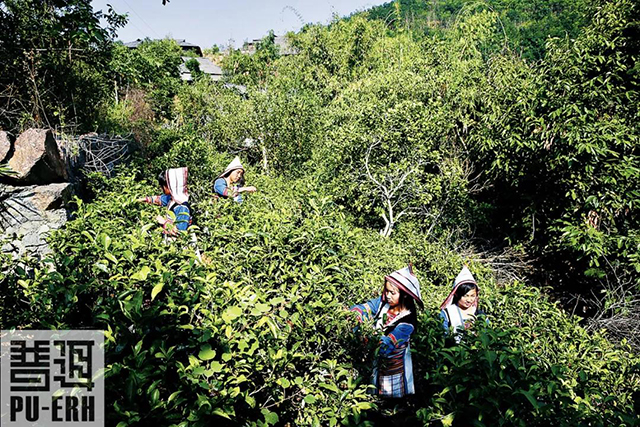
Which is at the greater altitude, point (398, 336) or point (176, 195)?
point (176, 195)

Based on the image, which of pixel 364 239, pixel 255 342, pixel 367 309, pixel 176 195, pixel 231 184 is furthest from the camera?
pixel 231 184

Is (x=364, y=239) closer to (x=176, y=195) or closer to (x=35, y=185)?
(x=176, y=195)

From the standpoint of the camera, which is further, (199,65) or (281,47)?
(281,47)

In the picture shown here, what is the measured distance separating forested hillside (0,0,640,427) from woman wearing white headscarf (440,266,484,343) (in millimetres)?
282

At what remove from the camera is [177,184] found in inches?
192

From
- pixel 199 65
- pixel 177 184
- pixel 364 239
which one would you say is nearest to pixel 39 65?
pixel 177 184

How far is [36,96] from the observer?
6.44 m

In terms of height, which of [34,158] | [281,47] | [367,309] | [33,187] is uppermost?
[281,47]

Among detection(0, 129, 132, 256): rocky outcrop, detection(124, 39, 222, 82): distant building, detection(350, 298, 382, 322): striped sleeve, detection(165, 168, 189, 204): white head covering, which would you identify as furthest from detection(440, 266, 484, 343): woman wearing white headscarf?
detection(124, 39, 222, 82): distant building

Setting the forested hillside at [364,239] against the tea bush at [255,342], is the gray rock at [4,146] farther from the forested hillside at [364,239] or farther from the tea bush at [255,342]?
the tea bush at [255,342]

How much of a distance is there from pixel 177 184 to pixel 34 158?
1591mm

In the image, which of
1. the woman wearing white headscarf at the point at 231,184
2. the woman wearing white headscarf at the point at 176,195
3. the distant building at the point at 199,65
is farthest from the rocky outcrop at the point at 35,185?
the distant building at the point at 199,65

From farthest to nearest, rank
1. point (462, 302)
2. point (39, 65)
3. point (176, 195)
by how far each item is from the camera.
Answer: point (39, 65) < point (176, 195) < point (462, 302)

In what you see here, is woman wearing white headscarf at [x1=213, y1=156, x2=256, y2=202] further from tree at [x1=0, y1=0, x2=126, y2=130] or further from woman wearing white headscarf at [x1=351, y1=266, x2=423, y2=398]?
woman wearing white headscarf at [x1=351, y1=266, x2=423, y2=398]
